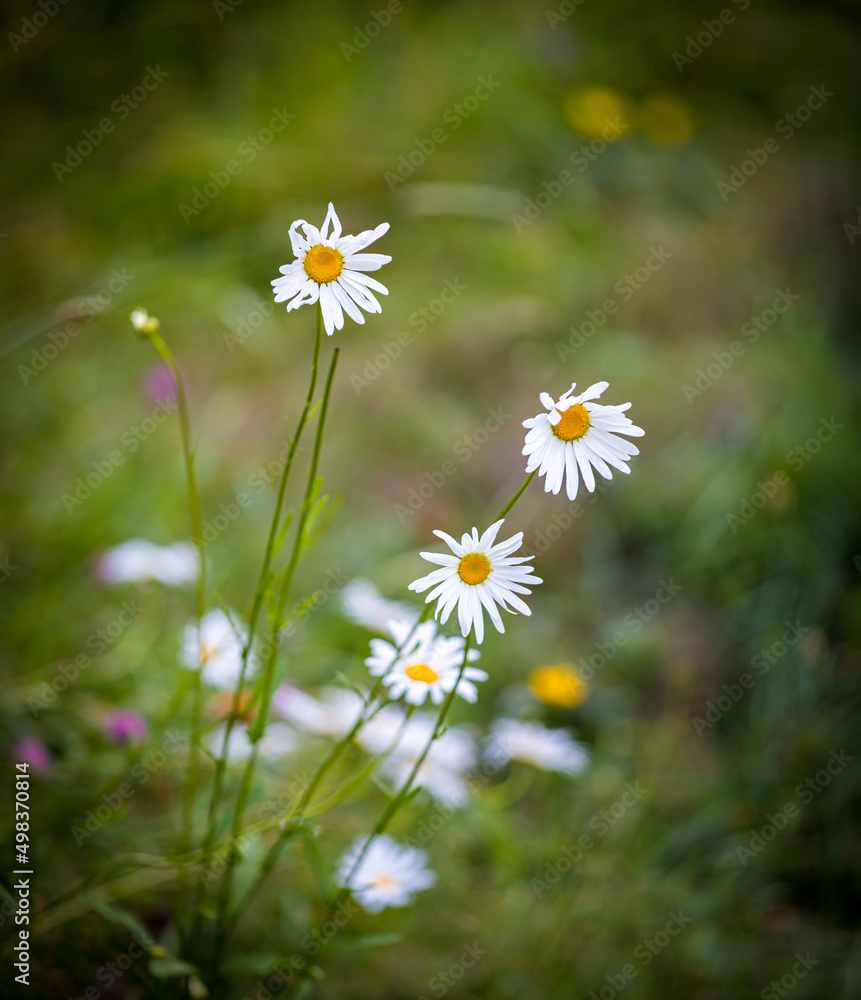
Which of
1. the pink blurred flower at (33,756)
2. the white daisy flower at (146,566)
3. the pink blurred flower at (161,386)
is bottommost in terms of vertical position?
the pink blurred flower at (33,756)

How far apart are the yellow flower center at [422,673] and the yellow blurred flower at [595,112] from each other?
276 cm

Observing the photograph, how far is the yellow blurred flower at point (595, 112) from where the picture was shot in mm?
2887

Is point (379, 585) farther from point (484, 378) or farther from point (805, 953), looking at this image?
point (805, 953)

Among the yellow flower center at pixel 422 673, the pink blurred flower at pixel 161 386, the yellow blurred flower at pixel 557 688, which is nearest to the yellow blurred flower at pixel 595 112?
the pink blurred flower at pixel 161 386

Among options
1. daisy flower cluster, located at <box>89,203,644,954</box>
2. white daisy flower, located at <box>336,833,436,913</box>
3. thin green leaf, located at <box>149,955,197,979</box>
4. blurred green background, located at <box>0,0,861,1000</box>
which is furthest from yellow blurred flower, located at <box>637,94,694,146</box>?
thin green leaf, located at <box>149,955,197,979</box>

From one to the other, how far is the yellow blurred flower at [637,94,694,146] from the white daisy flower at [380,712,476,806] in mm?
2826

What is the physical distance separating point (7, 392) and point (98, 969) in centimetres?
145

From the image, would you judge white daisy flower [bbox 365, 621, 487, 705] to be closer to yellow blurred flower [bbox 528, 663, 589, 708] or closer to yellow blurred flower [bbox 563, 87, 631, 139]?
yellow blurred flower [bbox 528, 663, 589, 708]

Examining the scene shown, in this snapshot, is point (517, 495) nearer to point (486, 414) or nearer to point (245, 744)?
point (245, 744)

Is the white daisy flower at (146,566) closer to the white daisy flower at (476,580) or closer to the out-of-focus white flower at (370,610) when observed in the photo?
the out-of-focus white flower at (370,610)

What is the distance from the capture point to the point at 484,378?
228cm

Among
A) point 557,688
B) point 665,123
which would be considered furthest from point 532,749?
point 665,123

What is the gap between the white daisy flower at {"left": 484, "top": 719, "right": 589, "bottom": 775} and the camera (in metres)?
1.28

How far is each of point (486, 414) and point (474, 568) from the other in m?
1.56
